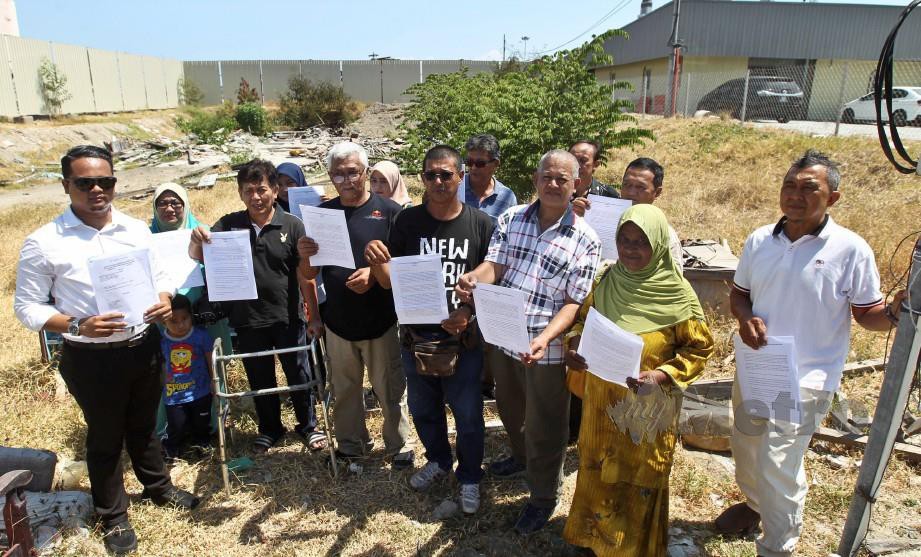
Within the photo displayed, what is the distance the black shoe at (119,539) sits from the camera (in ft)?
10.4

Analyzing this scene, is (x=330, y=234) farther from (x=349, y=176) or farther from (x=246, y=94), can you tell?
(x=246, y=94)

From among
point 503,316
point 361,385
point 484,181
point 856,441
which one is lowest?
point 856,441

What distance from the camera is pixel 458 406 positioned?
343cm

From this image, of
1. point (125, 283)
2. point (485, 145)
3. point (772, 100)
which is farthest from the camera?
point (772, 100)

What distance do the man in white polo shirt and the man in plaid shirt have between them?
2.83ft

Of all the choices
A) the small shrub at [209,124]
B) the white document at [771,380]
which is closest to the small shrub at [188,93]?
the small shrub at [209,124]

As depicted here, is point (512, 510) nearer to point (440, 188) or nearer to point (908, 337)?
point (440, 188)

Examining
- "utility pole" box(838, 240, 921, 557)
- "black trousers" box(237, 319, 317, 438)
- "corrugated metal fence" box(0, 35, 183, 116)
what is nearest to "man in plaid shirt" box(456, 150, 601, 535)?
"utility pole" box(838, 240, 921, 557)

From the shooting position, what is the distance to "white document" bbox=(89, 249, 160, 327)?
108 inches

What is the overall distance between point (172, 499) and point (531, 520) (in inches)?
89.8

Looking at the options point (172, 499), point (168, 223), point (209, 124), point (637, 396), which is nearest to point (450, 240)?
point (637, 396)

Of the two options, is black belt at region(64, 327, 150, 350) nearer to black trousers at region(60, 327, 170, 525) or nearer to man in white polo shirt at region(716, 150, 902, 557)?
black trousers at region(60, 327, 170, 525)

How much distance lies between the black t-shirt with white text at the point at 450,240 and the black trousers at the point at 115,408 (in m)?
1.61

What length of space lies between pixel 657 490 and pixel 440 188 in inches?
76.2
